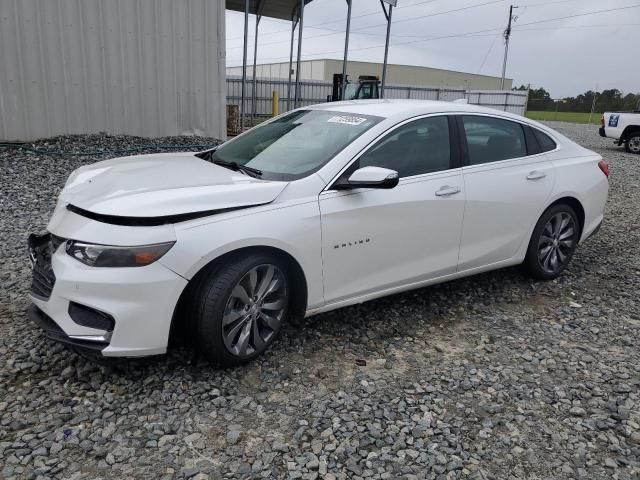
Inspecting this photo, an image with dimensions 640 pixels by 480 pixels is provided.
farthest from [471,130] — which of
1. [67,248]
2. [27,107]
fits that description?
[27,107]

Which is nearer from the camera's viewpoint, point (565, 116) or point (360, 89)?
point (360, 89)

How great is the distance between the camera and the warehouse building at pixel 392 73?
160 feet

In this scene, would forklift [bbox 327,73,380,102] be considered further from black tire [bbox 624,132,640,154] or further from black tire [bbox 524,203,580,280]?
black tire [bbox 524,203,580,280]

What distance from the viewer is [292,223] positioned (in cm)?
305

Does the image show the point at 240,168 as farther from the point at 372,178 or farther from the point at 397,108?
the point at 397,108

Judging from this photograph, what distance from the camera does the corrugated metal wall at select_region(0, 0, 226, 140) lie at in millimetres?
9188

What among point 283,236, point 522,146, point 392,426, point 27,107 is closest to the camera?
point 392,426

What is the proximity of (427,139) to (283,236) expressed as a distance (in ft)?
4.83

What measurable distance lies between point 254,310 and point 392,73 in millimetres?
54163

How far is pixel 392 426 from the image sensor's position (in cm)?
270

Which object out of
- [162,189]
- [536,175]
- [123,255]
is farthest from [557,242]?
[123,255]

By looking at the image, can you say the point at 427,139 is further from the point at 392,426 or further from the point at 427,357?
the point at 392,426

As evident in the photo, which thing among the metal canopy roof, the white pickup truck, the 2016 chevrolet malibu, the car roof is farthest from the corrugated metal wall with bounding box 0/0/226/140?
the white pickup truck

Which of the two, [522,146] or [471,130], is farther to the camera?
[522,146]
